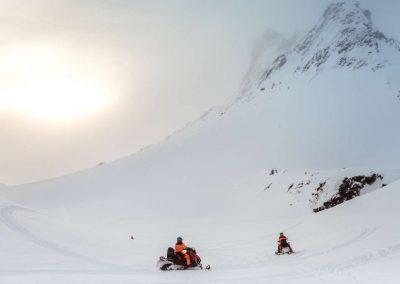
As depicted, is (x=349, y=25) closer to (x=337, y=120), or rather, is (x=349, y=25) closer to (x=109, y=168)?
(x=337, y=120)

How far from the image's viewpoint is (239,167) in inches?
2916

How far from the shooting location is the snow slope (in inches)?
680

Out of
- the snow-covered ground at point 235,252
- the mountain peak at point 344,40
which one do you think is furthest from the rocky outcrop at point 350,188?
the mountain peak at point 344,40

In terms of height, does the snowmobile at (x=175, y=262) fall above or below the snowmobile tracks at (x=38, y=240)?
below

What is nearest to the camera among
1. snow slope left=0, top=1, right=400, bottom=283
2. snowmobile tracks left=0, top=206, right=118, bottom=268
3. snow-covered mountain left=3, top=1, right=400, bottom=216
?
snow slope left=0, top=1, right=400, bottom=283

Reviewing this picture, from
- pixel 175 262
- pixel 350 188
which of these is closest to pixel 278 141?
pixel 350 188

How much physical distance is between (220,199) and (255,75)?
119 meters

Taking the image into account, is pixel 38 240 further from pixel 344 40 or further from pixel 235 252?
pixel 344 40

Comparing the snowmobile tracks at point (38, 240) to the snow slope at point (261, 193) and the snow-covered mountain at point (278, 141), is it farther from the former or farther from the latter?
the snow-covered mountain at point (278, 141)

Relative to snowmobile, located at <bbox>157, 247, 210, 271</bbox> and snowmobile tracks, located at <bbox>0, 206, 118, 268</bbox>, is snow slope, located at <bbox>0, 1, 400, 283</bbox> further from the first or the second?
snowmobile, located at <bbox>157, 247, 210, 271</bbox>

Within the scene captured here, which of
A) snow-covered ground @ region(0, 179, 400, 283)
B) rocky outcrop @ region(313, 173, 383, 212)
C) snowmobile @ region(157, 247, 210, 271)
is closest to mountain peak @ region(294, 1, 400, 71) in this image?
rocky outcrop @ region(313, 173, 383, 212)

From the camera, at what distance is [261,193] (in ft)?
182

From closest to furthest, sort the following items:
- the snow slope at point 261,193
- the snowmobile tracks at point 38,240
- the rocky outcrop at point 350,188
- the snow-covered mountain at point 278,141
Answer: the snow slope at point 261,193 < the snowmobile tracks at point 38,240 < the rocky outcrop at point 350,188 < the snow-covered mountain at point 278,141

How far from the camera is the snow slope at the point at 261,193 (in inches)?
680
